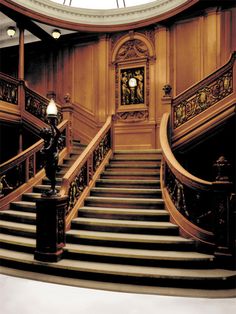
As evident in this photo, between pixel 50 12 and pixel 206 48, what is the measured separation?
Result: 4.40m

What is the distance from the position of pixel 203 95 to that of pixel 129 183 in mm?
2347

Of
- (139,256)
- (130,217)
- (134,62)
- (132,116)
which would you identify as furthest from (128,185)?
(134,62)

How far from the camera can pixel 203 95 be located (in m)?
5.70

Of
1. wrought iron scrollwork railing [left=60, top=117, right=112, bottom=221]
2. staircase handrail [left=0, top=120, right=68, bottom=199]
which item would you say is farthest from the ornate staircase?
staircase handrail [left=0, top=120, right=68, bottom=199]

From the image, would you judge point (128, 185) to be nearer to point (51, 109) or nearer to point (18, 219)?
point (18, 219)

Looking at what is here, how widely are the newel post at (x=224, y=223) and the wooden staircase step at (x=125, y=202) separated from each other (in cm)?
128

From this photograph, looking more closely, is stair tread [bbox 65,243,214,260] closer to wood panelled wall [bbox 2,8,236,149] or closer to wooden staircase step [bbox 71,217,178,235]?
wooden staircase step [bbox 71,217,178,235]

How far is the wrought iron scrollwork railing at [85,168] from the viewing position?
460 cm

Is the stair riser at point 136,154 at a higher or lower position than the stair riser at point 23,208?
higher

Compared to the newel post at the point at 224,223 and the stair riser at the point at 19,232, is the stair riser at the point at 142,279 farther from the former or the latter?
the stair riser at the point at 19,232

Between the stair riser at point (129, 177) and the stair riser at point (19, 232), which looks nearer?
the stair riser at point (19, 232)

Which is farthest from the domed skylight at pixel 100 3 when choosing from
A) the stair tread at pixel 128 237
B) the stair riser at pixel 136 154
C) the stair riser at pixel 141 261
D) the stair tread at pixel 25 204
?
the stair riser at pixel 141 261

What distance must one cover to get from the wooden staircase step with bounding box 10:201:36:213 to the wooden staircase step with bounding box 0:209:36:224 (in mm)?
98

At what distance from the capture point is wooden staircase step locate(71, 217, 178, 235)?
4.17 meters
